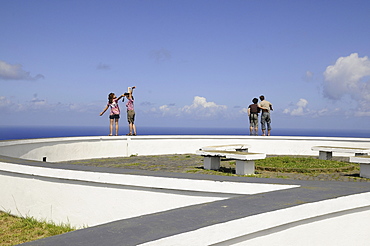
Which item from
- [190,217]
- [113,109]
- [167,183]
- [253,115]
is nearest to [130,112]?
[113,109]

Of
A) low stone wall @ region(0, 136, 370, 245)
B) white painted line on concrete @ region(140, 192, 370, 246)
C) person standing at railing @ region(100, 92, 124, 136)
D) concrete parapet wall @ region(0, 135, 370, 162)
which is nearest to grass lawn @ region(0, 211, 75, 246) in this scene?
low stone wall @ region(0, 136, 370, 245)

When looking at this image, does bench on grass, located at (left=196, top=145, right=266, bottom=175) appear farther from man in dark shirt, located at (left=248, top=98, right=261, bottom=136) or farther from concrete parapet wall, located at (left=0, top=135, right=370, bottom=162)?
man in dark shirt, located at (left=248, top=98, right=261, bottom=136)

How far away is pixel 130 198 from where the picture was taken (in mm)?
4566

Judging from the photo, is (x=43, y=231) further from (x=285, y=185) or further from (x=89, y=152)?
(x=89, y=152)

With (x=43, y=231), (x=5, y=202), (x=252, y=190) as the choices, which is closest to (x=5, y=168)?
(x=5, y=202)

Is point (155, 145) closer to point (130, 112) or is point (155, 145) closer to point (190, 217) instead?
point (130, 112)

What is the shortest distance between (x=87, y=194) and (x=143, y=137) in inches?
377

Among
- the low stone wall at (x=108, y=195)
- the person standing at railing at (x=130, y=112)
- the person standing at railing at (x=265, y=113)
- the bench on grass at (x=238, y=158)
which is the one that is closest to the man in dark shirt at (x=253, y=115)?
the person standing at railing at (x=265, y=113)

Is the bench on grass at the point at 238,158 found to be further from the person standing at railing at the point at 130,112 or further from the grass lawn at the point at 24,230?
the person standing at railing at the point at 130,112

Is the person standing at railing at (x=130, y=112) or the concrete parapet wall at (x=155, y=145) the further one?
the person standing at railing at (x=130, y=112)

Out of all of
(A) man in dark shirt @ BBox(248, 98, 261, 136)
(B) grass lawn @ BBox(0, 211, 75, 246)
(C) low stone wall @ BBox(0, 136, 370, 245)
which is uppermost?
(A) man in dark shirt @ BBox(248, 98, 261, 136)

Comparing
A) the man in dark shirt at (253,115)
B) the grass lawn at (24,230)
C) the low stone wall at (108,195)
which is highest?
the man in dark shirt at (253,115)

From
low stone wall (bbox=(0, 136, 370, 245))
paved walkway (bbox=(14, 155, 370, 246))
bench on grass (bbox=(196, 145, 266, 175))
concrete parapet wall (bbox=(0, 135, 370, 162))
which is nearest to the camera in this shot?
paved walkway (bbox=(14, 155, 370, 246))

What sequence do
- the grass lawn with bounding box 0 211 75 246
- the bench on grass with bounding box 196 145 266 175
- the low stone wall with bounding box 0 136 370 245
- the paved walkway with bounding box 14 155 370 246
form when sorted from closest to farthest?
the paved walkway with bounding box 14 155 370 246 < the low stone wall with bounding box 0 136 370 245 < the grass lawn with bounding box 0 211 75 246 < the bench on grass with bounding box 196 145 266 175
